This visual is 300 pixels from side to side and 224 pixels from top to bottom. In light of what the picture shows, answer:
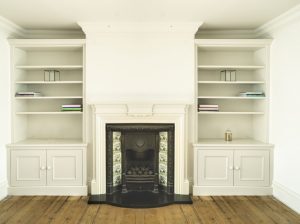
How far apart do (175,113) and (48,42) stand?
2.11 metres

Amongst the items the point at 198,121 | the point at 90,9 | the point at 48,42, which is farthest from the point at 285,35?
the point at 48,42

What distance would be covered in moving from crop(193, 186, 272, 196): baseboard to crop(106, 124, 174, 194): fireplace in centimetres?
42

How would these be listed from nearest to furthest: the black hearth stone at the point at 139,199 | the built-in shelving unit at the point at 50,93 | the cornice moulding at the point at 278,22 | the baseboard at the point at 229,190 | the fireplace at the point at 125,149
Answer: the cornice moulding at the point at 278,22
the black hearth stone at the point at 139,199
the fireplace at the point at 125,149
the baseboard at the point at 229,190
the built-in shelving unit at the point at 50,93

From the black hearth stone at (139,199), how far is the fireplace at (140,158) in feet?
0.38

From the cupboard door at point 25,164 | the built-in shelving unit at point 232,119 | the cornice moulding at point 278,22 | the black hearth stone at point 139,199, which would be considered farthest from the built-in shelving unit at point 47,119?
the cornice moulding at point 278,22

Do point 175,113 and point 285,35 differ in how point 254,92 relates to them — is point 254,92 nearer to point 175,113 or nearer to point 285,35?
point 285,35

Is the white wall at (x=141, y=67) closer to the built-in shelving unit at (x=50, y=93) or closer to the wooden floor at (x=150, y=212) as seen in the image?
the built-in shelving unit at (x=50, y=93)

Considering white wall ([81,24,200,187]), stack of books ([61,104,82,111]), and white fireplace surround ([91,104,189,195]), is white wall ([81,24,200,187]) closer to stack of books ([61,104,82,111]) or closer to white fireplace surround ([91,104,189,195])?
white fireplace surround ([91,104,189,195])

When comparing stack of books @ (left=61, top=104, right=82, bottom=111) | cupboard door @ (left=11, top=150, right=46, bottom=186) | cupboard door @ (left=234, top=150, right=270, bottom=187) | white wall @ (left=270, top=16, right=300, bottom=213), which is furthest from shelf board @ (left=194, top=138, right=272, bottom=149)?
cupboard door @ (left=11, top=150, right=46, bottom=186)

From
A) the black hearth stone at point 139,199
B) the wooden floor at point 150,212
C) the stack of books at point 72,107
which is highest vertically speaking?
the stack of books at point 72,107

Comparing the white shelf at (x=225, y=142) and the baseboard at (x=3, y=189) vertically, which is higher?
the white shelf at (x=225, y=142)

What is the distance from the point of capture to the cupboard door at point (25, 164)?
422cm

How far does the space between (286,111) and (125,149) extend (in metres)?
2.27

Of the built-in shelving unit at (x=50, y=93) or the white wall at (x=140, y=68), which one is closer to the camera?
the white wall at (x=140, y=68)
